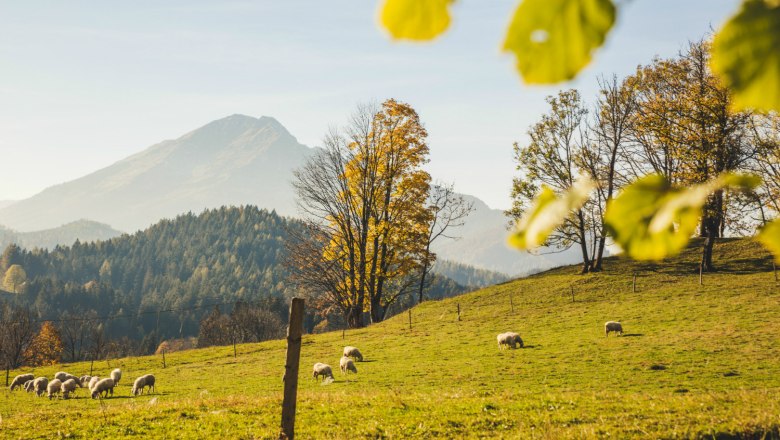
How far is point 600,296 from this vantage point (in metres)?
35.4

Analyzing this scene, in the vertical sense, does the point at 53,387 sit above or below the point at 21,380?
above

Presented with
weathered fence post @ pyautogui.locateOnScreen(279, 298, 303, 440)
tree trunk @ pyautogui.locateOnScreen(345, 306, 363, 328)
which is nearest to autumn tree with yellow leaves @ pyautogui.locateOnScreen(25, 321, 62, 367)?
tree trunk @ pyautogui.locateOnScreen(345, 306, 363, 328)

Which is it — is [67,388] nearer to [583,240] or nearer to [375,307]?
[375,307]

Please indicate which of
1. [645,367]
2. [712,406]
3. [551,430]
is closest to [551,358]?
[645,367]

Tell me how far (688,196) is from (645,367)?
21471mm

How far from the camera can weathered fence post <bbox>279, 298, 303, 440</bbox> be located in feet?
31.1

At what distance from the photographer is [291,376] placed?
9586 mm

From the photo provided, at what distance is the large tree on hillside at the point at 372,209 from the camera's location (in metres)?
39.7

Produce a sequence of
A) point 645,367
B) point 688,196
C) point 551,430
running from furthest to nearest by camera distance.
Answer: point 645,367 → point 551,430 → point 688,196

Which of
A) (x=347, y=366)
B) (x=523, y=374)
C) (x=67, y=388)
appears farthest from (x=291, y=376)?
(x=67, y=388)

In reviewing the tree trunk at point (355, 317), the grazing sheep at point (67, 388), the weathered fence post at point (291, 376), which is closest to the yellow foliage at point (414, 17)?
the weathered fence post at point (291, 376)

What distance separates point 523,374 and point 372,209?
896 inches

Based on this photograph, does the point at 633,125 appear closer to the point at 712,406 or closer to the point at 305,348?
the point at 305,348

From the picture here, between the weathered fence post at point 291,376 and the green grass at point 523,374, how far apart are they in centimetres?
98
